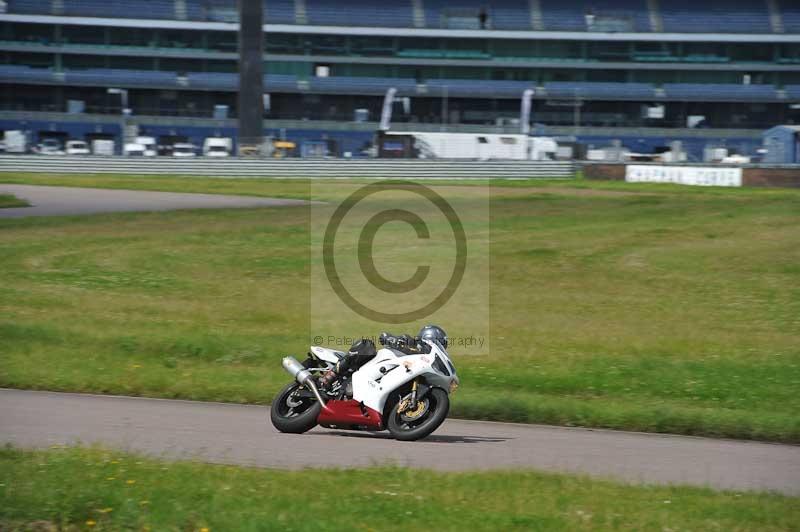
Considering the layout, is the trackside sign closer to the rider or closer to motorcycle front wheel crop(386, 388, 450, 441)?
the rider

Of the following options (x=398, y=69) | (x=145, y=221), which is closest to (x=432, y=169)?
(x=145, y=221)

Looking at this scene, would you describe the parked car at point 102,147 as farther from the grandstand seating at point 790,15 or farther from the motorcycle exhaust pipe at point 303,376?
A: the motorcycle exhaust pipe at point 303,376

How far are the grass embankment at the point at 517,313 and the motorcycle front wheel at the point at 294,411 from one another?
2.05 m

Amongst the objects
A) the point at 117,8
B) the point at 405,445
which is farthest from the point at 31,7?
the point at 405,445

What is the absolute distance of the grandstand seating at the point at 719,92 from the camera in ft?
267

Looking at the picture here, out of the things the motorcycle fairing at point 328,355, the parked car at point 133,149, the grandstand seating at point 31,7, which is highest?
the grandstand seating at point 31,7

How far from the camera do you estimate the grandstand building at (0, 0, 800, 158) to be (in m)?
80.0

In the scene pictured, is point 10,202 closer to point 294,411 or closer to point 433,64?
point 294,411

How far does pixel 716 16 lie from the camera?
82.6 m

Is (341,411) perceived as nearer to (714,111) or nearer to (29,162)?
(29,162)

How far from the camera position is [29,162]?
50.2m

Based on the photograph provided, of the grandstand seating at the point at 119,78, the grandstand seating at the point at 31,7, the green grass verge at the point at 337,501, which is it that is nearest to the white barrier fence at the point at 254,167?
the grandstand seating at the point at 119,78

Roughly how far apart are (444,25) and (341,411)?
75.0m

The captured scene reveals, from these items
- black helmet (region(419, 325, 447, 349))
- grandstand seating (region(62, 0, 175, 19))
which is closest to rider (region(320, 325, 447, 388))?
black helmet (region(419, 325, 447, 349))
